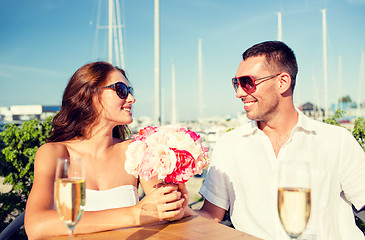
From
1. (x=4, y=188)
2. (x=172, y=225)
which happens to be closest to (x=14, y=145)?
(x=4, y=188)

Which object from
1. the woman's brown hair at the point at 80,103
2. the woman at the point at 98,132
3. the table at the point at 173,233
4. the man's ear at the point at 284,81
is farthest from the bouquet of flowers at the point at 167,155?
the man's ear at the point at 284,81

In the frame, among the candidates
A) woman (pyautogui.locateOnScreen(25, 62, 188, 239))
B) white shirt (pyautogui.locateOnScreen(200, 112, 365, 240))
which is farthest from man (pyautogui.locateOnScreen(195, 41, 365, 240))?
woman (pyautogui.locateOnScreen(25, 62, 188, 239))

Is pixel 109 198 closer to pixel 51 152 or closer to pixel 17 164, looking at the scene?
pixel 51 152

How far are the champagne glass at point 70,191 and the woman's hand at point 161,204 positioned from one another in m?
0.54

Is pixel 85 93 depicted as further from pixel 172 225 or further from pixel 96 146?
pixel 172 225

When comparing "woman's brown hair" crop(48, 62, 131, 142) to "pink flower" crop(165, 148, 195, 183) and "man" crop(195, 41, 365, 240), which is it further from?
"pink flower" crop(165, 148, 195, 183)

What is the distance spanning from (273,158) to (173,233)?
1.29 metres

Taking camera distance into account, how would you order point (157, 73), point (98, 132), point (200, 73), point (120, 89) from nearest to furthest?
1. point (120, 89)
2. point (98, 132)
3. point (157, 73)
4. point (200, 73)

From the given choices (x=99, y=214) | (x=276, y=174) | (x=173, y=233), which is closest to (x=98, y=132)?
(x=99, y=214)

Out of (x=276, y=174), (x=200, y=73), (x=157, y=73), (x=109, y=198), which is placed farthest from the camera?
(x=200, y=73)

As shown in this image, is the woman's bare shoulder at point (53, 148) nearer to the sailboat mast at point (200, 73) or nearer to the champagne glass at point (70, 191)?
the champagne glass at point (70, 191)

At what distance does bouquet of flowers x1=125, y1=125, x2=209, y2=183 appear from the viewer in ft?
5.70

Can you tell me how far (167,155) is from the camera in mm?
1732

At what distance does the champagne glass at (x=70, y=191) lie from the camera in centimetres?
146
